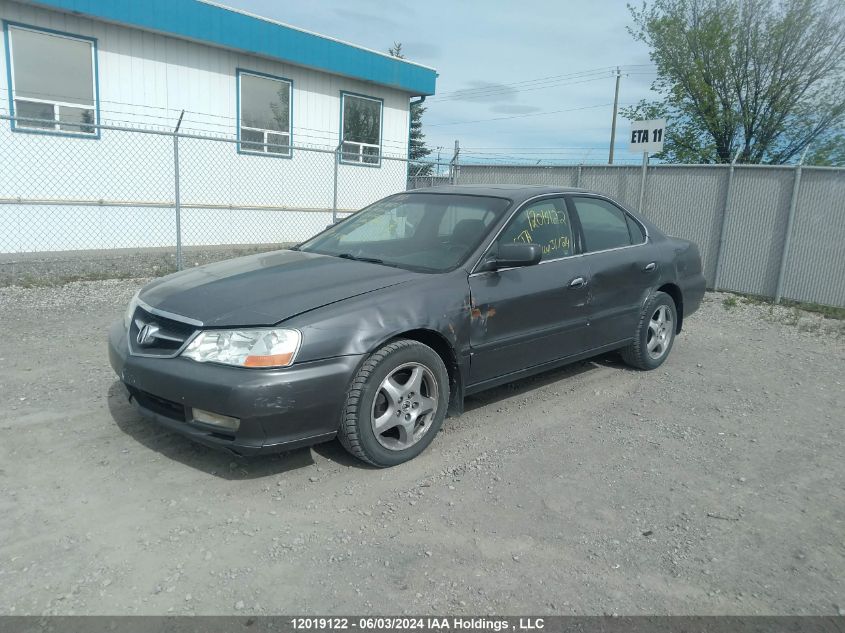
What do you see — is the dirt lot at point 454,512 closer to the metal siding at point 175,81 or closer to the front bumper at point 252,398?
the front bumper at point 252,398

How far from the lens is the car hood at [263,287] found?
3465mm

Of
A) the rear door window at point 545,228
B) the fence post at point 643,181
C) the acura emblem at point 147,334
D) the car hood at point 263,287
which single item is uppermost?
the fence post at point 643,181

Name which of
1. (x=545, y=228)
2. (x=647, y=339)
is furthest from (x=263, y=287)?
(x=647, y=339)

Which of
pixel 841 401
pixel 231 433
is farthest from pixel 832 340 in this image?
pixel 231 433

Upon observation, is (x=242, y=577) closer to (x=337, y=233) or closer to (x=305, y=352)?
(x=305, y=352)

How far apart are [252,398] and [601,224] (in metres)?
3.40

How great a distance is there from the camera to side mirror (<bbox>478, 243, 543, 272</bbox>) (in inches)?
162

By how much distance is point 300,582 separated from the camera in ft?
8.86

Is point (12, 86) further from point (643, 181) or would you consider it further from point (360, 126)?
point (643, 181)

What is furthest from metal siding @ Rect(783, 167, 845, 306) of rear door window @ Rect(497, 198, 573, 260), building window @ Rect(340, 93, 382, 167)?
building window @ Rect(340, 93, 382, 167)

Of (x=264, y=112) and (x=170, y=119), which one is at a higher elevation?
(x=264, y=112)

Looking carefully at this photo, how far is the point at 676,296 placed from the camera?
609 centimetres

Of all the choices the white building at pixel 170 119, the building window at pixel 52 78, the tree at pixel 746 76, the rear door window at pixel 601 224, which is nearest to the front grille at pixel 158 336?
the rear door window at pixel 601 224

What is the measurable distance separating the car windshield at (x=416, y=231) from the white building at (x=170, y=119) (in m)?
5.49
